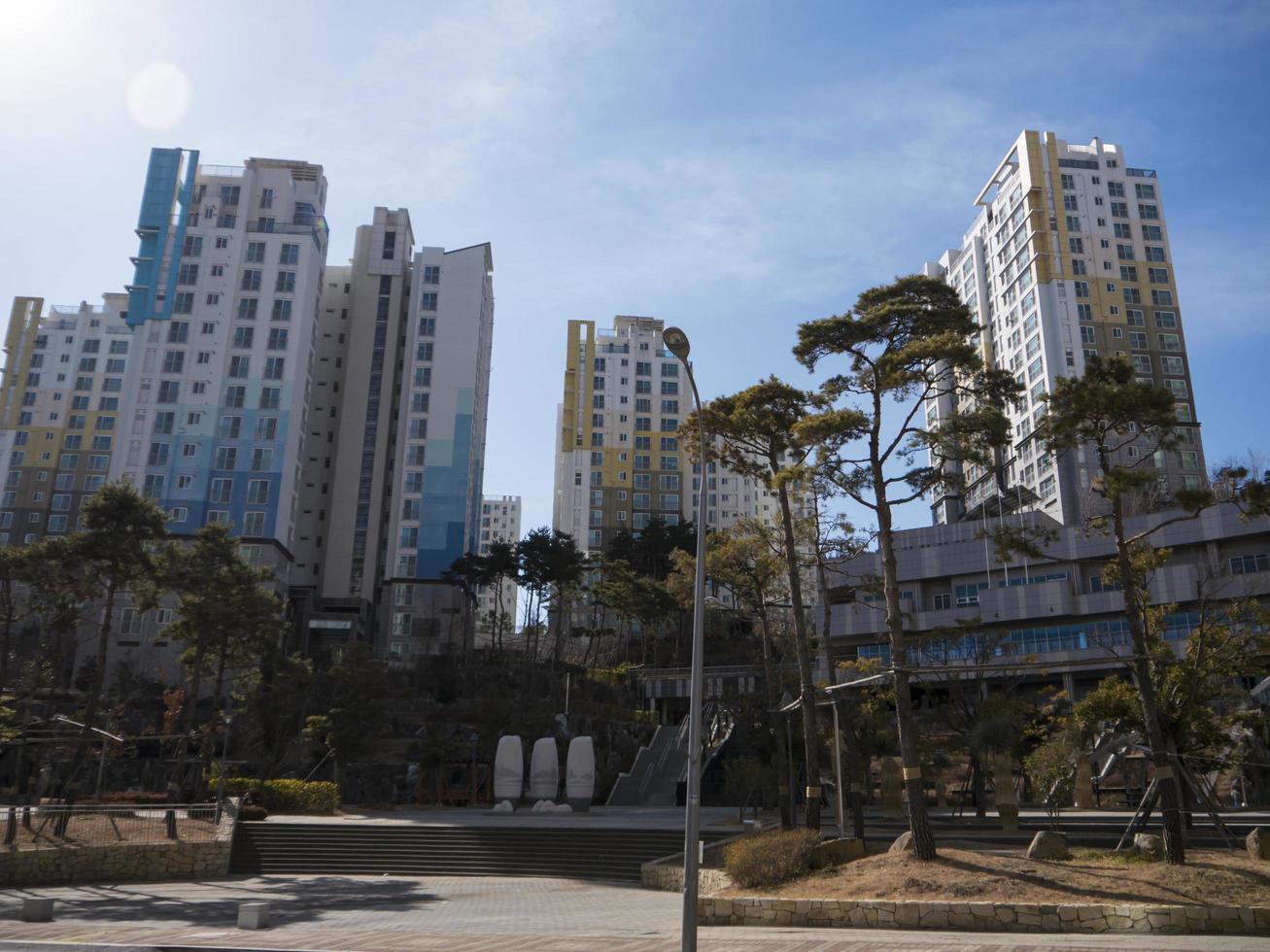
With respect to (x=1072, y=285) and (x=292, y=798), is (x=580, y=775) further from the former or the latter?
(x=1072, y=285)

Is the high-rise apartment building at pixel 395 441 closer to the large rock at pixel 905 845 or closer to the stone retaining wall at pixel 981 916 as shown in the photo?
the large rock at pixel 905 845

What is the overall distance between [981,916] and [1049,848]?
432 cm

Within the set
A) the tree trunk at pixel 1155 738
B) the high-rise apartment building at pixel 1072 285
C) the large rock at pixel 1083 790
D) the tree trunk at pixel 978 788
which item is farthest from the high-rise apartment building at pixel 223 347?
the tree trunk at pixel 1155 738

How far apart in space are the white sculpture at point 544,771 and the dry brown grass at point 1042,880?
22.9 m

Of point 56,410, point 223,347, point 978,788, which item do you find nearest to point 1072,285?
point 978,788

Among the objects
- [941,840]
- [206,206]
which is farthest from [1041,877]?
[206,206]

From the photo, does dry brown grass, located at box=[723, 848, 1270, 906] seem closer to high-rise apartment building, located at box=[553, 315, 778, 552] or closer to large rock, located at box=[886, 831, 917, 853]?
large rock, located at box=[886, 831, 917, 853]

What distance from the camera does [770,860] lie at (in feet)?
Result: 59.8

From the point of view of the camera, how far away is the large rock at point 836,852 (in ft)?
61.8

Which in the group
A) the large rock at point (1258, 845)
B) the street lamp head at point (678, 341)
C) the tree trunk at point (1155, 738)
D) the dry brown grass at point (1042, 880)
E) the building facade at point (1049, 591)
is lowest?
the dry brown grass at point (1042, 880)

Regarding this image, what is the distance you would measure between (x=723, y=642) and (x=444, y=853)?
176 feet

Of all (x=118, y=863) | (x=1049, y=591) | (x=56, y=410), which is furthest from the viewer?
(x=56, y=410)

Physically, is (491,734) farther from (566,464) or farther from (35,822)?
(566,464)

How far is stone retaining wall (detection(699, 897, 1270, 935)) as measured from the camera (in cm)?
1386
